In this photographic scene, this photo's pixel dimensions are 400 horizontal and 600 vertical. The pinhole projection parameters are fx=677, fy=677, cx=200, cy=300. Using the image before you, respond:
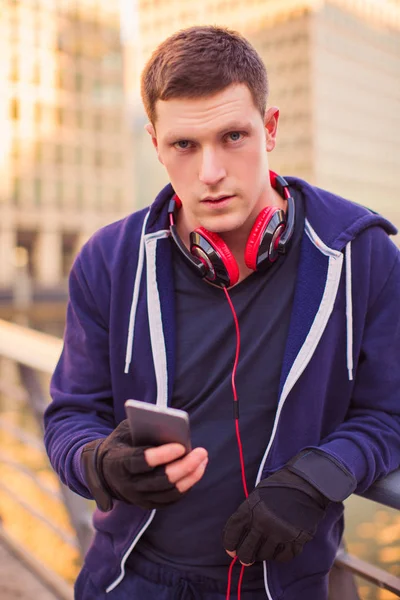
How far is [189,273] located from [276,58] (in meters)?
86.9

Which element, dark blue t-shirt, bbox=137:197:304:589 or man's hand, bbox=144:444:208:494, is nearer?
man's hand, bbox=144:444:208:494

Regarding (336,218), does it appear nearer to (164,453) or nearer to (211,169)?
(211,169)

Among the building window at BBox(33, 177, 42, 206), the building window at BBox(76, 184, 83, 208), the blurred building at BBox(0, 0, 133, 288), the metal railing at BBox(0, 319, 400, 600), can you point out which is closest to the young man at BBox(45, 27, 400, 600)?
the metal railing at BBox(0, 319, 400, 600)

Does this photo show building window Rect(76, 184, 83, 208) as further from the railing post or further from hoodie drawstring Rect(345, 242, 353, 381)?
hoodie drawstring Rect(345, 242, 353, 381)

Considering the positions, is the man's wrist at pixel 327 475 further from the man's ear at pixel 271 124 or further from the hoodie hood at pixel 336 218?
the man's ear at pixel 271 124

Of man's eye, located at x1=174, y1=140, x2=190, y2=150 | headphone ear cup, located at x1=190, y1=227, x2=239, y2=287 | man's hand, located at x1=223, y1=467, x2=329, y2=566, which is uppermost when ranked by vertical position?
man's eye, located at x1=174, y1=140, x2=190, y2=150

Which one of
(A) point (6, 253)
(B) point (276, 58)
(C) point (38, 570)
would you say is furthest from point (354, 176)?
(C) point (38, 570)

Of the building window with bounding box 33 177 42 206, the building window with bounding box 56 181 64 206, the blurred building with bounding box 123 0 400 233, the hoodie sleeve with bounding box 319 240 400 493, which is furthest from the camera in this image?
the blurred building with bounding box 123 0 400 233

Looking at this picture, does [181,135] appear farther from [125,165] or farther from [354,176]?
[354,176]

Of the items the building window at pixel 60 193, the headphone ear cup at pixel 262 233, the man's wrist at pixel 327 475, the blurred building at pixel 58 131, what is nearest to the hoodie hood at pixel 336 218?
the headphone ear cup at pixel 262 233

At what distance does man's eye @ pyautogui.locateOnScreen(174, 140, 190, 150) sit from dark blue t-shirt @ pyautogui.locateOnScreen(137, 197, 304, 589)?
321mm

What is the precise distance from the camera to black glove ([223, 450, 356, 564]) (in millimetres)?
1283

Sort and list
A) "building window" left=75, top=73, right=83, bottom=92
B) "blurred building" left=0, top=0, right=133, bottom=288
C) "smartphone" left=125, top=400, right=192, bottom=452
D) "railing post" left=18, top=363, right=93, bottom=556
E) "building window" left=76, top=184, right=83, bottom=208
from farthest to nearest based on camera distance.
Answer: "building window" left=75, top=73, right=83, bottom=92
"building window" left=76, top=184, right=83, bottom=208
"blurred building" left=0, top=0, right=133, bottom=288
"railing post" left=18, top=363, right=93, bottom=556
"smartphone" left=125, top=400, right=192, bottom=452

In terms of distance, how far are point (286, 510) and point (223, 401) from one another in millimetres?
291
